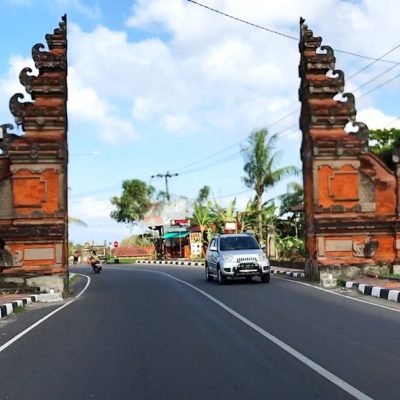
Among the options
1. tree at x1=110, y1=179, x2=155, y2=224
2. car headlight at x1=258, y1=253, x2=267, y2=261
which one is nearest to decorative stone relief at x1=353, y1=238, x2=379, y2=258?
car headlight at x1=258, y1=253, x2=267, y2=261

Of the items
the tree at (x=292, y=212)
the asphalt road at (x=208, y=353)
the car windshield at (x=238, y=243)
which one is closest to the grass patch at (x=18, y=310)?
the asphalt road at (x=208, y=353)

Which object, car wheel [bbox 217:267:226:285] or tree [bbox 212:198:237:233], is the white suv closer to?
car wheel [bbox 217:267:226:285]

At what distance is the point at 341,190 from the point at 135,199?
52.4m

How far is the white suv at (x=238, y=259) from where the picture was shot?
20.0m

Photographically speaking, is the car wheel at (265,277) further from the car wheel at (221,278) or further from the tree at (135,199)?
the tree at (135,199)

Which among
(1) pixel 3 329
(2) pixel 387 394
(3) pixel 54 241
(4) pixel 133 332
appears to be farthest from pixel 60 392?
(3) pixel 54 241

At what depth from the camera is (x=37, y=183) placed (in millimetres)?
19875

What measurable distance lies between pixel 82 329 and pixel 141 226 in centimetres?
6032

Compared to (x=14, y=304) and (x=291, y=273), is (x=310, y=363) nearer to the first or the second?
(x=14, y=304)

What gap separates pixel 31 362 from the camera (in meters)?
7.82

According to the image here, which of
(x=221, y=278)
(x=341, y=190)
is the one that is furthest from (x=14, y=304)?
(x=341, y=190)

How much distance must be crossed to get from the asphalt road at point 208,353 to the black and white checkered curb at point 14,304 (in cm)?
90

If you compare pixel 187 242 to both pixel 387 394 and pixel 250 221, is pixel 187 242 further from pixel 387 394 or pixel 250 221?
pixel 387 394

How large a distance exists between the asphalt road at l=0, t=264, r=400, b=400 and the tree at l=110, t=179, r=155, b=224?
58041mm
